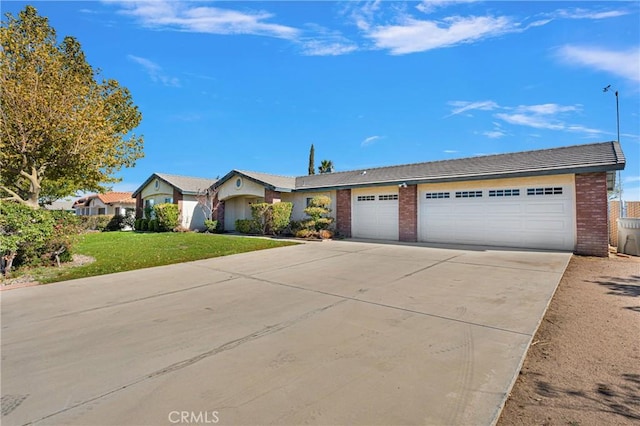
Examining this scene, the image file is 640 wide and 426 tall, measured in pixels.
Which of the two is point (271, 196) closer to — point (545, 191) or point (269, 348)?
point (545, 191)

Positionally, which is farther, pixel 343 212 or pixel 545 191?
pixel 343 212

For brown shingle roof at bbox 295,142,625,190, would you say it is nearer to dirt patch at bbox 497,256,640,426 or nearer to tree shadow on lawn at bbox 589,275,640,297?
tree shadow on lawn at bbox 589,275,640,297

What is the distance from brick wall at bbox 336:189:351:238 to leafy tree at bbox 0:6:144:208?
438 inches

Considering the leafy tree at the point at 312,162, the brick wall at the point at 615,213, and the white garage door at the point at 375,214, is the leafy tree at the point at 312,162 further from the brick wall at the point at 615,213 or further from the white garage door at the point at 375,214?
the brick wall at the point at 615,213

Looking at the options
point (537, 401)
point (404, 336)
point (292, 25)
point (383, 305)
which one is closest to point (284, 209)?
point (292, 25)

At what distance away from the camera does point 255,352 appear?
11.5 ft

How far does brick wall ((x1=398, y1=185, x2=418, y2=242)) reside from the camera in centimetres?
1484

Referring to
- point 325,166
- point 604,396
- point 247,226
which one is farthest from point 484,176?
point 325,166

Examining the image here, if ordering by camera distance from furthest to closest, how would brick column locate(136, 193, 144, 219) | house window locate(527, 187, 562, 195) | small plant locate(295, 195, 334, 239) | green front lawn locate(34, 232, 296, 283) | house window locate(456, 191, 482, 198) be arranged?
brick column locate(136, 193, 144, 219) < small plant locate(295, 195, 334, 239) < house window locate(456, 191, 482, 198) < house window locate(527, 187, 562, 195) < green front lawn locate(34, 232, 296, 283)

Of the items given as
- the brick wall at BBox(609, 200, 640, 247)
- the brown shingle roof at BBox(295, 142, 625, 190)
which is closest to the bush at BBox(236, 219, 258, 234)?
the brown shingle roof at BBox(295, 142, 625, 190)

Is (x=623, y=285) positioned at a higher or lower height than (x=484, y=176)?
lower

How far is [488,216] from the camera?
1294cm

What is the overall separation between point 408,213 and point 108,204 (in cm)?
3239

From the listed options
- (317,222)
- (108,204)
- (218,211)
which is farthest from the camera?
(108,204)
